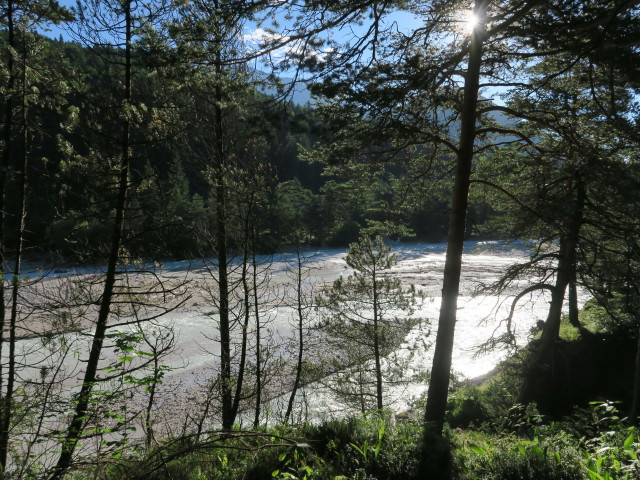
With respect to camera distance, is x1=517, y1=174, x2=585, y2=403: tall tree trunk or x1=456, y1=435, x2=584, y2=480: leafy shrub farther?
x1=517, y1=174, x2=585, y2=403: tall tree trunk

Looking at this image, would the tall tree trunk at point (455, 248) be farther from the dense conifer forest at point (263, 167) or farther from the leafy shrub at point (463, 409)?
the leafy shrub at point (463, 409)

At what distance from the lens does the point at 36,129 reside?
5121mm

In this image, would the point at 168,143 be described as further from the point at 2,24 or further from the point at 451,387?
the point at 451,387

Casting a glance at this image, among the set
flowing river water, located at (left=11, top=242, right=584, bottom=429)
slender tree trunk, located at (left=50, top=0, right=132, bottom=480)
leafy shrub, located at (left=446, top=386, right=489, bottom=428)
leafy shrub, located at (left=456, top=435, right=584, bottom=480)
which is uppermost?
slender tree trunk, located at (left=50, top=0, right=132, bottom=480)

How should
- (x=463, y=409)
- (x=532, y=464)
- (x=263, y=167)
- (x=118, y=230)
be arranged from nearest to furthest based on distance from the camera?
(x=532, y=464) → (x=118, y=230) → (x=263, y=167) → (x=463, y=409)

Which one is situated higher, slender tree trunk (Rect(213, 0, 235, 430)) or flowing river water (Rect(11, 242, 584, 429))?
slender tree trunk (Rect(213, 0, 235, 430))

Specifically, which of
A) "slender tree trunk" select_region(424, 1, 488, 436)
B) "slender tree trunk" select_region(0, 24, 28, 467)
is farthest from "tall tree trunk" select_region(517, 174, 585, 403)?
"slender tree trunk" select_region(0, 24, 28, 467)

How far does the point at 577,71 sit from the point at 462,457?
619cm

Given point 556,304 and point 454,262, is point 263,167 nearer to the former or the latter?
point 454,262

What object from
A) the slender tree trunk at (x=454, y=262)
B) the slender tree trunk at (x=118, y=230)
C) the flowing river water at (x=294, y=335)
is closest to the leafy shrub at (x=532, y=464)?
the slender tree trunk at (x=454, y=262)

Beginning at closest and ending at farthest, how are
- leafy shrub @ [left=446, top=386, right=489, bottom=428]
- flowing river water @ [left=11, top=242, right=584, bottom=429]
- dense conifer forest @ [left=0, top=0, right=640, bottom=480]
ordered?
1. dense conifer forest @ [left=0, top=0, right=640, bottom=480]
2. flowing river water @ [left=11, top=242, right=584, bottom=429]
3. leafy shrub @ [left=446, top=386, right=489, bottom=428]

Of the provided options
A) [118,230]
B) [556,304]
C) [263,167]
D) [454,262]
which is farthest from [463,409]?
[118,230]

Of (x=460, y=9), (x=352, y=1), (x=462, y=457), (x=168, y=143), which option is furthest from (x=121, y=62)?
(x=462, y=457)

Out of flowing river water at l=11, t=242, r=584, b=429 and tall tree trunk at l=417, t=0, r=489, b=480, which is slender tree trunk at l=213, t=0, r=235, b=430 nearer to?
flowing river water at l=11, t=242, r=584, b=429
